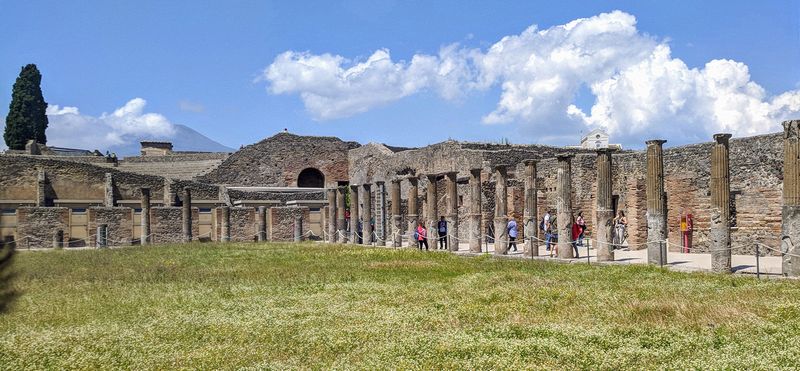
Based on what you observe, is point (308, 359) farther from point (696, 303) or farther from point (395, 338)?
point (696, 303)

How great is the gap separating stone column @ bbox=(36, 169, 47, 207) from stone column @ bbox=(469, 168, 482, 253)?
25252 mm

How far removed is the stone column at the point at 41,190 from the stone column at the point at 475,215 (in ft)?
82.8

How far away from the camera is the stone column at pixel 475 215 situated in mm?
25547

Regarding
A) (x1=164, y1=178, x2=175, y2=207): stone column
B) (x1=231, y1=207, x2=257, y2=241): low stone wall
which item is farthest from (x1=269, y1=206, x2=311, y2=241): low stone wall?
(x1=164, y1=178, x2=175, y2=207): stone column

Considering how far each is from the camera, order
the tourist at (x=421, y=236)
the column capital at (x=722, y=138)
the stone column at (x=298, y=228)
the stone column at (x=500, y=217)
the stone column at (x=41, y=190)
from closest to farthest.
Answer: the column capital at (x=722, y=138)
the stone column at (x=500, y=217)
the tourist at (x=421, y=236)
the stone column at (x=298, y=228)
the stone column at (x=41, y=190)

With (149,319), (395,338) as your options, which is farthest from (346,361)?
(149,319)

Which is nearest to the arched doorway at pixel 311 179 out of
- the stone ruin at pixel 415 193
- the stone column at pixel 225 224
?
the stone ruin at pixel 415 193

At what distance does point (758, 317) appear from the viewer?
10.3m

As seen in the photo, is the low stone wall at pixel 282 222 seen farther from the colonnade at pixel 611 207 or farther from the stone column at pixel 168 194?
the colonnade at pixel 611 207

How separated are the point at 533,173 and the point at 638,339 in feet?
48.4

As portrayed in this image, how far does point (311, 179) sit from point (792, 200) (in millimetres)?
41609

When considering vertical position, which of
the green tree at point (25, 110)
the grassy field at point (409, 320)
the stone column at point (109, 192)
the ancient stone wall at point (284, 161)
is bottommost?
the grassy field at point (409, 320)

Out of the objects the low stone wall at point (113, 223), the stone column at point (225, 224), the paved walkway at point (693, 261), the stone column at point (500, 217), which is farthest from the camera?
the stone column at point (225, 224)

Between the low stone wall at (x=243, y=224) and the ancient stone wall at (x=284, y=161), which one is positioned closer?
the low stone wall at (x=243, y=224)
